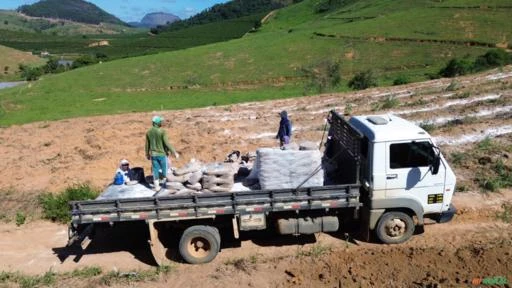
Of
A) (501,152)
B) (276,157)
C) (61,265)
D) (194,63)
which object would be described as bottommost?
(61,265)

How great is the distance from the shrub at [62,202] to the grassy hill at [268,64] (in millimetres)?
→ 32255

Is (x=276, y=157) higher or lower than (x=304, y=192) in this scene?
higher

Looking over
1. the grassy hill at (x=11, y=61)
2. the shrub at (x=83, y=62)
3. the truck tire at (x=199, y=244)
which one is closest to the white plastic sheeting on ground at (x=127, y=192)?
the truck tire at (x=199, y=244)

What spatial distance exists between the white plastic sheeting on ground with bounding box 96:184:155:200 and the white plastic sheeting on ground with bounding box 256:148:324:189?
2.78m

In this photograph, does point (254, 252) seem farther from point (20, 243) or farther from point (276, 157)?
point (20, 243)

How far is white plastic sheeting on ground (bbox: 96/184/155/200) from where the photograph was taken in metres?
10.8

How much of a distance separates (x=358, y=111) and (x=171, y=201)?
596 inches

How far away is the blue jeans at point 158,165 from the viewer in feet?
36.8

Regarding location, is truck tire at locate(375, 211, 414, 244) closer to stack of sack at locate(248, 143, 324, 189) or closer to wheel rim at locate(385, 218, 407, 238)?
wheel rim at locate(385, 218, 407, 238)

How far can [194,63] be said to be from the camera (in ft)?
238

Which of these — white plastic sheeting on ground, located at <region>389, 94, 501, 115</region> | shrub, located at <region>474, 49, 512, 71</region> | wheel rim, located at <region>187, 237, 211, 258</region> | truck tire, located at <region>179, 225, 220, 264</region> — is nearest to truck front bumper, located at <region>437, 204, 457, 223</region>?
truck tire, located at <region>179, 225, 220, 264</region>

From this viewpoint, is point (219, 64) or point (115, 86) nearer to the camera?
point (115, 86)

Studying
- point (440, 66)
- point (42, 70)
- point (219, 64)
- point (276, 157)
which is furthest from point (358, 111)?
point (42, 70)

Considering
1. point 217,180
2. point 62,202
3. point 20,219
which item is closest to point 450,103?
point 217,180
